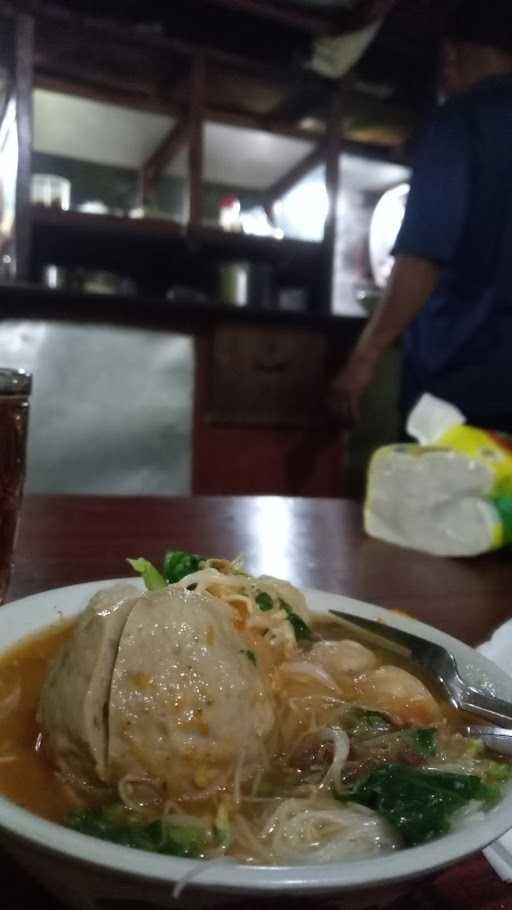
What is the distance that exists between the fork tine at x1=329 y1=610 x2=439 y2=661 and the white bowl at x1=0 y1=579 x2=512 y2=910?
0.33 metres

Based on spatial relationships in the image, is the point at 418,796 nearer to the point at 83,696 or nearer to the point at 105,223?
the point at 83,696

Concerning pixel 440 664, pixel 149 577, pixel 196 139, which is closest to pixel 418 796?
pixel 440 664

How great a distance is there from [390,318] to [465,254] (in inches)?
13.2

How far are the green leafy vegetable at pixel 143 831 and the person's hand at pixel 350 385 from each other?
231 centimetres

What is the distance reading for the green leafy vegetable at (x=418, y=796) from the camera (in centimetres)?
51

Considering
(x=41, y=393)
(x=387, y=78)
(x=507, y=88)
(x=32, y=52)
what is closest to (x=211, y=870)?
(x=507, y=88)

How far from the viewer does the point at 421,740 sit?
66 cm

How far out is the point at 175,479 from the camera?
12.5ft

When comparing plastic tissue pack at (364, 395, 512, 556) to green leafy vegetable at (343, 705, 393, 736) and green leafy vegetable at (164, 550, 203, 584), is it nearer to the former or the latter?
green leafy vegetable at (164, 550, 203, 584)

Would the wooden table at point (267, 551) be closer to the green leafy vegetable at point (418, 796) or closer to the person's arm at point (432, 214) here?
the green leafy vegetable at point (418, 796)

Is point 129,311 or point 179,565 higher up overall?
point 129,311

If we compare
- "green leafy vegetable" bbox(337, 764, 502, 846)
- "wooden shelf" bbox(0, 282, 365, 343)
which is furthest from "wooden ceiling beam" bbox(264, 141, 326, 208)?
"green leafy vegetable" bbox(337, 764, 502, 846)

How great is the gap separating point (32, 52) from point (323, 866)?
372 centimetres

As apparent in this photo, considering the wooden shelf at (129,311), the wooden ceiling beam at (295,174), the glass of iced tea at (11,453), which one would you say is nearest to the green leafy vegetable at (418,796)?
the glass of iced tea at (11,453)
